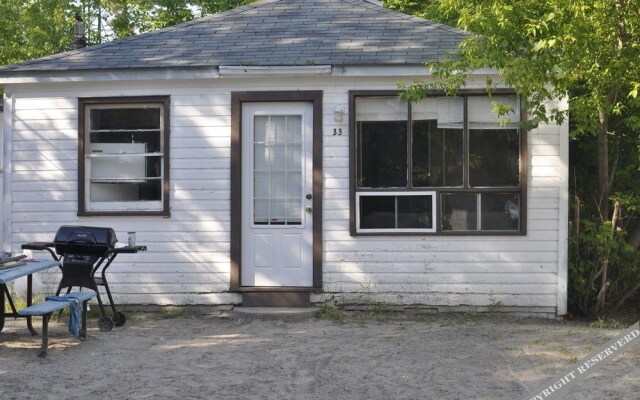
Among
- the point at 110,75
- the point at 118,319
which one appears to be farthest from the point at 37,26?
the point at 118,319

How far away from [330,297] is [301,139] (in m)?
1.90

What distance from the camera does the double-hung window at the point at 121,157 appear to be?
978 cm

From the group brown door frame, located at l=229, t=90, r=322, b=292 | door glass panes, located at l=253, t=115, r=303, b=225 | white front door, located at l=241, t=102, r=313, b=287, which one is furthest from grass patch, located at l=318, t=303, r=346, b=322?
door glass panes, located at l=253, t=115, r=303, b=225

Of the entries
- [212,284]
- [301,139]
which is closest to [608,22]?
[301,139]

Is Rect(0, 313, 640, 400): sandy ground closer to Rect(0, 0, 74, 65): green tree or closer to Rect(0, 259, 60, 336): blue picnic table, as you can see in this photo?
Rect(0, 259, 60, 336): blue picnic table

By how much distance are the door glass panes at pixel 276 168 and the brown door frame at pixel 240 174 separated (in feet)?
0.67

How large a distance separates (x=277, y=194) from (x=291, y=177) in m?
0.26

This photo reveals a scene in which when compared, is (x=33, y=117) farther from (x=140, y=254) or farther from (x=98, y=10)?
(x=98, y=10)

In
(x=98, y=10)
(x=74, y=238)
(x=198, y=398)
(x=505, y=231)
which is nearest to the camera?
(x=198, y=398)

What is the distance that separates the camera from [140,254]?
9.71 metres

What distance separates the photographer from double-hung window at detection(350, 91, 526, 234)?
9.48 meters

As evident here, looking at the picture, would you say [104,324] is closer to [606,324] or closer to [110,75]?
[110,75]

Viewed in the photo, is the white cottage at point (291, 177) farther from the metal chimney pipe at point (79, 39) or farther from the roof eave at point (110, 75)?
the metal chimney pipe at point (79, 39)

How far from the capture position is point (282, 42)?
10.2m
